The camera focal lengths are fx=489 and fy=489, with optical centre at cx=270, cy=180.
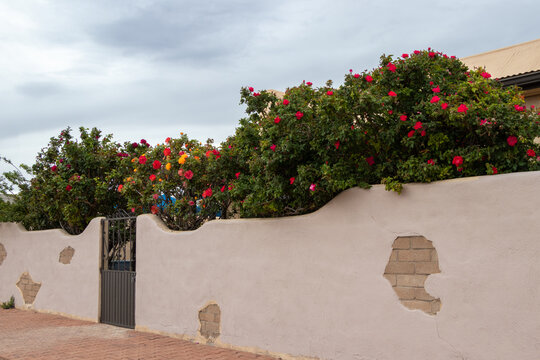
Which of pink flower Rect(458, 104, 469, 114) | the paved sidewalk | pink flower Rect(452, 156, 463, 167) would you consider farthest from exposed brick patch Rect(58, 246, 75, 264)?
pink flower Rect(458, 104, 469, 114)

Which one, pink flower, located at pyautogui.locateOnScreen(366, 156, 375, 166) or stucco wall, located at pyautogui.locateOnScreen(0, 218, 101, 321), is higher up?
pink flower, located at pyautogui.locateOnScreen(366, 156, 375, 166)

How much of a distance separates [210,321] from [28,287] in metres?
6.66

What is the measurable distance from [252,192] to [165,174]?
2.67m

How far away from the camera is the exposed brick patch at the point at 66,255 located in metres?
11.0

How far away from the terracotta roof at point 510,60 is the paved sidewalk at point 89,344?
7.98 metres

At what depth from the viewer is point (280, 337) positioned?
664 centimetres

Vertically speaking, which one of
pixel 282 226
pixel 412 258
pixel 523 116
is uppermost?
pixel 523 116

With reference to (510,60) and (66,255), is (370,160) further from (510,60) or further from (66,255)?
(66,255)

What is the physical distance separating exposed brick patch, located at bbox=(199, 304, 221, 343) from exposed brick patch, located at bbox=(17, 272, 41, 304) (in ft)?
19.4

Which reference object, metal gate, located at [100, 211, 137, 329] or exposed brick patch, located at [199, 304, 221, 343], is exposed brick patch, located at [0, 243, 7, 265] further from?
exposed brick patch, located at [199, 304, 221, 343]

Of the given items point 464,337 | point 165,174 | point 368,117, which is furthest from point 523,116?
point 165,174

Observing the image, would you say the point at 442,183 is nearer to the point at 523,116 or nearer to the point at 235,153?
the point at 523,116

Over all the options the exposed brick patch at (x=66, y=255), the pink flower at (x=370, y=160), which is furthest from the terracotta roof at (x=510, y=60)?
the exposed brick patch at (x=66, y=255)

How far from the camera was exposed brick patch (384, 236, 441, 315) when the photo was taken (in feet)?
17.4
